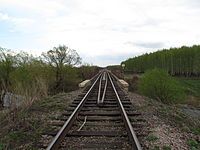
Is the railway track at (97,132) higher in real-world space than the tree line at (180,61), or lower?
lower

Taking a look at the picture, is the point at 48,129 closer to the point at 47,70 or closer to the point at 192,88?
the point at 47,70

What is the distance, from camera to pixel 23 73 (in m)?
34.3

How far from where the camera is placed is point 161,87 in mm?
28281

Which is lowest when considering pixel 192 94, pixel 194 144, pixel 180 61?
pixel 192 94

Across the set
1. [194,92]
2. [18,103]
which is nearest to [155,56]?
[194,92]

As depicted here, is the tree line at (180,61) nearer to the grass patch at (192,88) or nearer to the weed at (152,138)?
the grass patch at (192,88)

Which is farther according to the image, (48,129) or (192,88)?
(192,88)

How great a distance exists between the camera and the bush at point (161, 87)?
91.5 feet

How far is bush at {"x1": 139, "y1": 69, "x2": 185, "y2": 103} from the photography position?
27.9 metres

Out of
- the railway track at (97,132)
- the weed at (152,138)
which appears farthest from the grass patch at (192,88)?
the weed at (152,138)

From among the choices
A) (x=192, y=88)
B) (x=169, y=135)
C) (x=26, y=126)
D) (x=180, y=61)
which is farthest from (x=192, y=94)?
(x=26, y=126)

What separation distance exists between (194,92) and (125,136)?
5383 cm

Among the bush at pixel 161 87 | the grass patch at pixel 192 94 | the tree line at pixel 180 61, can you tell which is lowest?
the grass patch at pixel 192 94

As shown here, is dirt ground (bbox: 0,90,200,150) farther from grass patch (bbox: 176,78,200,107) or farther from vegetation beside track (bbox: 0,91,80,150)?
grass patch (bbox: 176,78,200,107)
